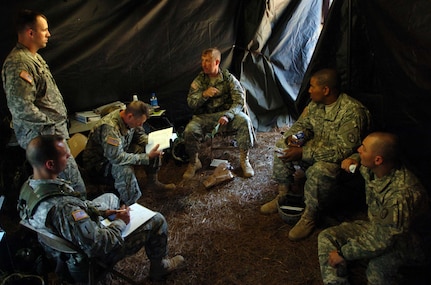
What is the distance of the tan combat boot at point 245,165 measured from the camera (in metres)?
3.90

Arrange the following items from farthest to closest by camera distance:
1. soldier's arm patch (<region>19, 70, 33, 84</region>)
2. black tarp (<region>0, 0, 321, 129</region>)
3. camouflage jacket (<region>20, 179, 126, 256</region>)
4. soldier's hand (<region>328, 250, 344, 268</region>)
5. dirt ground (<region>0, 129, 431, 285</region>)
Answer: black tarp (<region>0, 0, 321, 129</region>)
soldier's arm patch (<region>19, 70, 33, 84</region>)
dirt ground (<region>0, 129, 431, 285</region>)
soldier's hand (<region>328, 250, 344, 268</region>)
camouflage jacket (<region>20, 179, 126, 256</region>)

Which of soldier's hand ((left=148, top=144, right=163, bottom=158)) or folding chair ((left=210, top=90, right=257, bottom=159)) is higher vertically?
soldier's hand ((left=148, top=144, right=163, bottom=158))

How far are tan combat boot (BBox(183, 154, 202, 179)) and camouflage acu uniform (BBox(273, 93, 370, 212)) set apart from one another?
129 centimetres

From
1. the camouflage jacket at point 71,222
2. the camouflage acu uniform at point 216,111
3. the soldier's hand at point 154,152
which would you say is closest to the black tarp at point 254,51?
the camouflage acu uniform at point 216,111

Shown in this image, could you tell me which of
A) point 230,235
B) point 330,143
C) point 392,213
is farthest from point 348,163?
point 230,235

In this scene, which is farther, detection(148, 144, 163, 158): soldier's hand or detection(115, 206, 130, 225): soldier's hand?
detection(148, 144, 163, 158): soldier's hand

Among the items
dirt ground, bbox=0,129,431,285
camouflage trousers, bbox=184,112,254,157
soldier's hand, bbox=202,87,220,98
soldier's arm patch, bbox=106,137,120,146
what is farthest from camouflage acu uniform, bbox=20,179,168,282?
soldier's hand, bbox=202,87,220,98

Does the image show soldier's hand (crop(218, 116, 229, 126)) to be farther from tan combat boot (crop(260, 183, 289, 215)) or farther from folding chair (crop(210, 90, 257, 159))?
tan combat boot (crop(260, 183, 289, 215))

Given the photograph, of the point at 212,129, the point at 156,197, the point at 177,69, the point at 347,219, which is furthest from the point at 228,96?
the point at 347,219

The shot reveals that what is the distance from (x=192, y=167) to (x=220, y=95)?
2.80 feet

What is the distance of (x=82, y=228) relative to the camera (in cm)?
184

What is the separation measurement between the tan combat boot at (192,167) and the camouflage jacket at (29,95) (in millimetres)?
1398

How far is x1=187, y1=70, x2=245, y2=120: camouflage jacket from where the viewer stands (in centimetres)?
407

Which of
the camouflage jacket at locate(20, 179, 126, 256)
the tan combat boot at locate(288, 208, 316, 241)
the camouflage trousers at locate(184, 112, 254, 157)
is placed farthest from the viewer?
the camouflage trousers at locate(184, 112, 254, 157)
